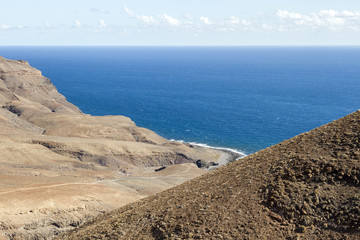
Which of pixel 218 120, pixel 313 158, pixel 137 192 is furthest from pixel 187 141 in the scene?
pixel 313 158

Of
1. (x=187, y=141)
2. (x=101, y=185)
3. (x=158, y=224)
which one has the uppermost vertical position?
(x=158, y=224)

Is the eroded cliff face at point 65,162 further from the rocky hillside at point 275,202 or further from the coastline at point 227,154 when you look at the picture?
the rocky hillside at point 275,202

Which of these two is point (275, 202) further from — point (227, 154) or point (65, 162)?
point (227, 154)

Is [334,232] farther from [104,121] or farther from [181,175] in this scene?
[104,121]

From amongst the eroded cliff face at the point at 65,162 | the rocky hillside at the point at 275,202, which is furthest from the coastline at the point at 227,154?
the rocky hillside at the point at 275,202

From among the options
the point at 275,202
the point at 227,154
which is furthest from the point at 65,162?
the point at 275,202

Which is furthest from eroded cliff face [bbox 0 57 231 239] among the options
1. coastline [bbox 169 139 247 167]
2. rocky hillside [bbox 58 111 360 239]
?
rocky hillside [bbox 58 111 360 239]
